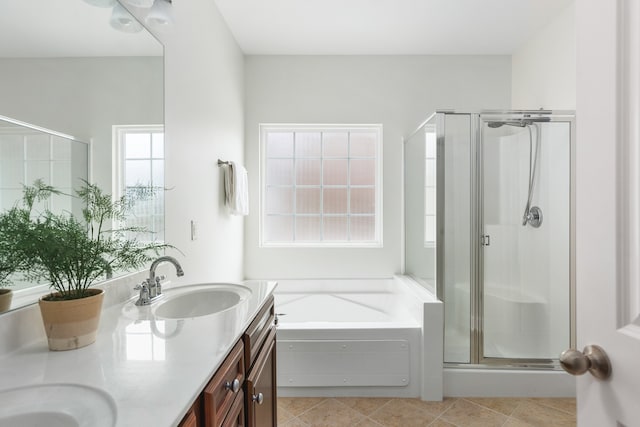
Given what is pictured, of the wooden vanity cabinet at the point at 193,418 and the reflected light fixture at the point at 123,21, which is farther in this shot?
the reflected light fixture at the point at 123,21

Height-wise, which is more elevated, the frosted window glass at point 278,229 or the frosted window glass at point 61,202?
the frosted window glass at point 61,202

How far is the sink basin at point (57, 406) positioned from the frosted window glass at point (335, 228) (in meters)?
2.65

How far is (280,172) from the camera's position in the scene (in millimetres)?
3215

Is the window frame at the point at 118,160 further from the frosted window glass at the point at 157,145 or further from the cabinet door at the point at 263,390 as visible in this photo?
the cabinet door at the point at 263,390

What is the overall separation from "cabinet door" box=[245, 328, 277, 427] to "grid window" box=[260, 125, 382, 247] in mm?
1780

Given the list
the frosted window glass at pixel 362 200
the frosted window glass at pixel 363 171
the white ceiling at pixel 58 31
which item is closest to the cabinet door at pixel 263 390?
the white ceiling at pixel 58 31

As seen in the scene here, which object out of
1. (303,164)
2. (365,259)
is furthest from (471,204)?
(303,164)

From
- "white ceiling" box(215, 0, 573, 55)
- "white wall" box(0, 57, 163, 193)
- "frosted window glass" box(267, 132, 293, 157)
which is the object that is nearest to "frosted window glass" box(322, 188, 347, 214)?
"frosted window glass" box(267, 132, 293, 157)

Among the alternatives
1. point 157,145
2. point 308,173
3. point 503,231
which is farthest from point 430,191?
point 157,145

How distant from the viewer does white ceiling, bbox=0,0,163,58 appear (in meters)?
0.84

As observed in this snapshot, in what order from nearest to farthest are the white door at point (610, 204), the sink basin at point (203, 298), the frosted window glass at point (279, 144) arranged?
the white door at point (610, 204)
the sink basin at point (203, 298)
the frosted window glass at point (279, 144)

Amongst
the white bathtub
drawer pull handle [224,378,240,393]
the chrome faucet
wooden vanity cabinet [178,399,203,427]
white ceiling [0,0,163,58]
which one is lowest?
the white bathtub

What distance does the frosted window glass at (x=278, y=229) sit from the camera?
10.6 feet

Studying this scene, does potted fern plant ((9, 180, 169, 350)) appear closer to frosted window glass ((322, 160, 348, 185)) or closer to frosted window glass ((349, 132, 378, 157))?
frosted window glass ((322, 160, 348, 185))
